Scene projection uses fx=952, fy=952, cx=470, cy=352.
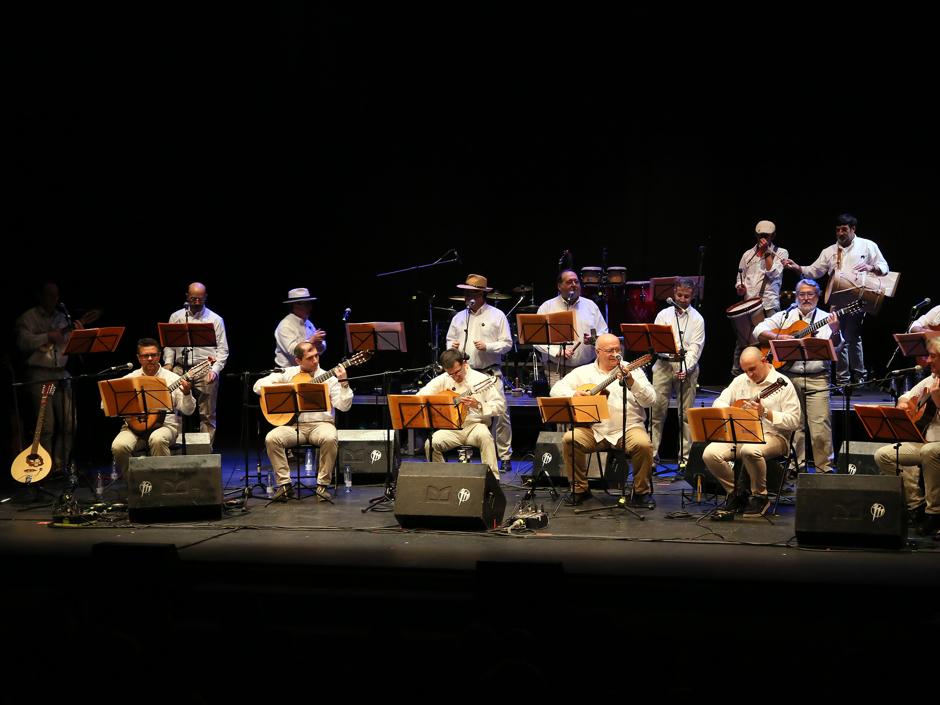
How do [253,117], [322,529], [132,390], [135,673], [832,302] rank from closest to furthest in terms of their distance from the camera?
[135,673] → [322,529] → [132,390] → [832,302] → [253,117]

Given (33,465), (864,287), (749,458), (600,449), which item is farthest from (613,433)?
(33,465)

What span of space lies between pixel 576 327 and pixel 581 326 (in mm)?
95

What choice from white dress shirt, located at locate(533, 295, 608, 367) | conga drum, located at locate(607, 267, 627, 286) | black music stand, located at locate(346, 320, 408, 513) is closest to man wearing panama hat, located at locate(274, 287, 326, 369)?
black music stand, located at locate(346, 320, 408, 513)

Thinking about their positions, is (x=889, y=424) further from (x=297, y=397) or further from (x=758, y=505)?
(x=297, y=397)

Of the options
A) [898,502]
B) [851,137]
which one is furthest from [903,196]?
[898,502]

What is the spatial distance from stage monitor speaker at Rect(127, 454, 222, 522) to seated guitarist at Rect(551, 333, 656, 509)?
9.97 ft

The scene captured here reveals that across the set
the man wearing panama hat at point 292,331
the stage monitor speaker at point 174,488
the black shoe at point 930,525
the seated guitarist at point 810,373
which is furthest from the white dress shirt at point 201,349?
the black shoe at point 930,525

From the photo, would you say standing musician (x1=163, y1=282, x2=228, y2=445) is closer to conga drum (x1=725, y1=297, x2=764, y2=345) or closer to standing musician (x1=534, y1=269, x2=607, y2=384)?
standing musician (x1=534, y1=269, x2=607, y2=384)

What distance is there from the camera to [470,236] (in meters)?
12.8

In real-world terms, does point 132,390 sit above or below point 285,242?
below

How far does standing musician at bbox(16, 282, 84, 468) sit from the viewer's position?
381 inches

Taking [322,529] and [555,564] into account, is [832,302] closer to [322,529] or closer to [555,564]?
[322,529]

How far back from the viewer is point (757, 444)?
25.5 ft

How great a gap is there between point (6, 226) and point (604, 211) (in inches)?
284
